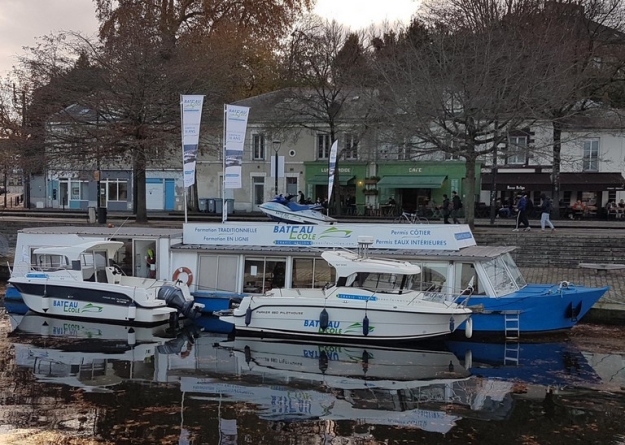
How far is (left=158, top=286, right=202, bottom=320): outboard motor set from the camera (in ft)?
61.1

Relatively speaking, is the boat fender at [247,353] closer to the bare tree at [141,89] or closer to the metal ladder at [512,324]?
the metal ladder at [512,324]

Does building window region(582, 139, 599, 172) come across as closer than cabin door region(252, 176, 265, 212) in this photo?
Yes

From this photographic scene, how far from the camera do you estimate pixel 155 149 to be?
32.3m

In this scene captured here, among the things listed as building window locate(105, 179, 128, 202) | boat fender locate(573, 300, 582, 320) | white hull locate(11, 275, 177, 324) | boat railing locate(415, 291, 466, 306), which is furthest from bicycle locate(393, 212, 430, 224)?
building window locate(105, 179, 128, 202)

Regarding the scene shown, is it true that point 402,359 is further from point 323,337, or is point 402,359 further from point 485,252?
point 485,252

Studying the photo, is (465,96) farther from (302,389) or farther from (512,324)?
(302,389)

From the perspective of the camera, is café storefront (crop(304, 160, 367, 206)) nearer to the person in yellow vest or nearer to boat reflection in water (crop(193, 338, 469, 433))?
the person in yellow vest

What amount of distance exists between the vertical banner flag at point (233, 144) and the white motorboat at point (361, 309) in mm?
6113

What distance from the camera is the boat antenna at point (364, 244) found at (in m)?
17.5

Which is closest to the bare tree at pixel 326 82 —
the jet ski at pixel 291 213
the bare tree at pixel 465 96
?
the bare tree at pixel 465 96

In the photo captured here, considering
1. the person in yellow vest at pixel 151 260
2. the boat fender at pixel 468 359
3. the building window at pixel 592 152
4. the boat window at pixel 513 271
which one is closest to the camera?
the boat fender at pixel 468 359

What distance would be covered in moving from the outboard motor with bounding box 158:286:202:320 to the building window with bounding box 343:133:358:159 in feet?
78.2

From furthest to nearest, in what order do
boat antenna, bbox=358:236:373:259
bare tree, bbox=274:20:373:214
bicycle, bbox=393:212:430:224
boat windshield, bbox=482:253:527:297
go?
bare tree, bbox=274:20:373:214, bicycle, bbox=393:212:430:224, boat windshield, bbox=482:253:527:297, boat antenna, bbox=358:236:373:259

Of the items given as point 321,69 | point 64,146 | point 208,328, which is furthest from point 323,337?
point 321,69
